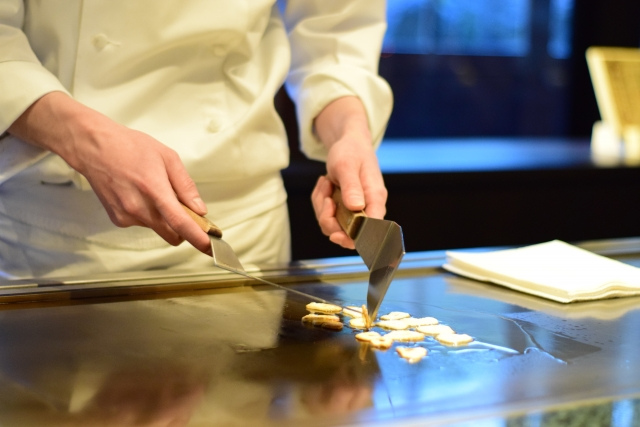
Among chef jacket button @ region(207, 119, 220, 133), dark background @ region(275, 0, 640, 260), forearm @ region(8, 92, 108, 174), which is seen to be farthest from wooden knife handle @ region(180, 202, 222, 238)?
dark background @ region(275, 0, 640, 260)

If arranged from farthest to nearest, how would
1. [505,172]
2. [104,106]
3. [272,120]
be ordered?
[505,172] < [272,120] < [104,106]

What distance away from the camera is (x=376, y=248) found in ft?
3.25

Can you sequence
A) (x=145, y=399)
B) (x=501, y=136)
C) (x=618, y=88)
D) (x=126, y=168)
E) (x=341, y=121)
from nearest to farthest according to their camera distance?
(x=145, y=399)
(x=126, y=168)
(x=341, y=121)
(x=618, y=88)
(x=501, y=136)

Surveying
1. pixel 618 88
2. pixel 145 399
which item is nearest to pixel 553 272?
pixel 145 399

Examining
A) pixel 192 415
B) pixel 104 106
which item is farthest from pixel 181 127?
pixel 192 415

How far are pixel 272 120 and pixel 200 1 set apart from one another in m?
0.22

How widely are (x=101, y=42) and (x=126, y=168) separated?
276 millimetres

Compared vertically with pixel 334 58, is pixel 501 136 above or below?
below

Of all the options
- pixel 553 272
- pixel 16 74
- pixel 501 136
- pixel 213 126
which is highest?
pixel 16 74

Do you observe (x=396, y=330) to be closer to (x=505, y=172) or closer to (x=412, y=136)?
(x=505, y=172)

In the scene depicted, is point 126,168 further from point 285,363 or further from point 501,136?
point 501,136

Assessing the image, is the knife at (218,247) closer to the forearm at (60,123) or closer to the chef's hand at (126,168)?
the chef's hand at (126,168)

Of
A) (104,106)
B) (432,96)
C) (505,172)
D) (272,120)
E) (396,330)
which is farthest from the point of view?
(432,96)

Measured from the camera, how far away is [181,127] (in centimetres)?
120
